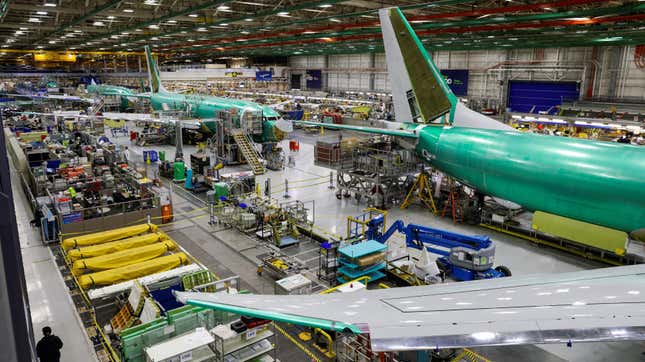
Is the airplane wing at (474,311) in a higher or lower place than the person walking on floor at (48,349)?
higher

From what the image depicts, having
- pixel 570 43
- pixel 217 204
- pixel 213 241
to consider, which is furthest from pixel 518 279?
pixel 570 43

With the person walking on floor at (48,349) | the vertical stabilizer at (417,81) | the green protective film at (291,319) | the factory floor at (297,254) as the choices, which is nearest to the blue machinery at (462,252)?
the factory floor at (297,254)

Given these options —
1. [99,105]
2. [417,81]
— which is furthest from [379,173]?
[99,105]

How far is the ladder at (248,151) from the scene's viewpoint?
98.4ft

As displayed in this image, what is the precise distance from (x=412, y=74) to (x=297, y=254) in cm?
977

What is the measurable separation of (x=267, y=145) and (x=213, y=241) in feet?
50.9

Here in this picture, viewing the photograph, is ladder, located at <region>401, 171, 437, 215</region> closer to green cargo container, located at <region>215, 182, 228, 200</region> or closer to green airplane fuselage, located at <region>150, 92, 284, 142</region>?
green cargo container, located at <region>215, 182, 228, 200</region>

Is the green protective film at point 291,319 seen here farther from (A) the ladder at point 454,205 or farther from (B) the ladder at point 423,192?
(B) the ladder at point 423,192

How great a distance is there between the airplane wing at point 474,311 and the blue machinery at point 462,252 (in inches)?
297

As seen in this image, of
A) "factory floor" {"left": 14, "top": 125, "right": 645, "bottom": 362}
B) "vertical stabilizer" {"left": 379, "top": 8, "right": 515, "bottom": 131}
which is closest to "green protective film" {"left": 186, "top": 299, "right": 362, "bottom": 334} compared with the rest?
"factory floor" {"left": 14, "top": 125, "right": 645, "bottom": 362}

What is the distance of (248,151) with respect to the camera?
30.8 meters

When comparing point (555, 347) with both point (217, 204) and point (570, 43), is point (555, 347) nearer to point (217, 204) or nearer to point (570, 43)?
point (217, 204)

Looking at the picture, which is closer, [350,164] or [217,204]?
[217,204]

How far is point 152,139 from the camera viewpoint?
135 ft
